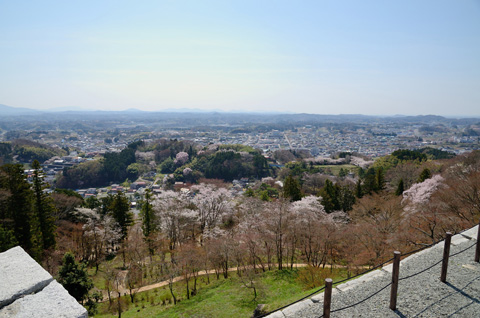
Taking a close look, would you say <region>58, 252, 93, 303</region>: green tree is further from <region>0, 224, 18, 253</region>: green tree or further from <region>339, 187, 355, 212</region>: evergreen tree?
<region>339, 187, 355, 212</region>: evergreen tree

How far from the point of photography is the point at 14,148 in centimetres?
6272

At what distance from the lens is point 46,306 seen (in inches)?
118

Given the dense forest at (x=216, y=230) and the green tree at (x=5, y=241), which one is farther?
the dense forest at (x=216, y=230)

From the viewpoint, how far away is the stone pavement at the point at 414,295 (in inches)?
178

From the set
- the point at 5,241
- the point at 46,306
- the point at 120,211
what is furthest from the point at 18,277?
the point at 120,211

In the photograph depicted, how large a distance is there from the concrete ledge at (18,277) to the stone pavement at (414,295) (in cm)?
393

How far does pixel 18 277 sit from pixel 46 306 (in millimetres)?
762

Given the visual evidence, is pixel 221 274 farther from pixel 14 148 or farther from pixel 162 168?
pixel 14 148

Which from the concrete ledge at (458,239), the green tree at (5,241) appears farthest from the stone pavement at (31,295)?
the green tree at (5,241)

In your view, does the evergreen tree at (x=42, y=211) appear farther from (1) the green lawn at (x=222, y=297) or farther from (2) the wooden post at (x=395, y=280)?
(2) the wooden post at (x=395, y=280)

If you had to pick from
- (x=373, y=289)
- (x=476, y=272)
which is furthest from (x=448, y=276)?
(x=373, y=289)

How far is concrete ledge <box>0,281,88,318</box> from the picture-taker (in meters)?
2.89

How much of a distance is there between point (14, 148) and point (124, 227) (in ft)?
205

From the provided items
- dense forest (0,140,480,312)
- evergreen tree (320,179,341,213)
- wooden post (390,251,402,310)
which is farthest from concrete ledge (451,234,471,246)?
evergreen tree (320,179,341,213)
